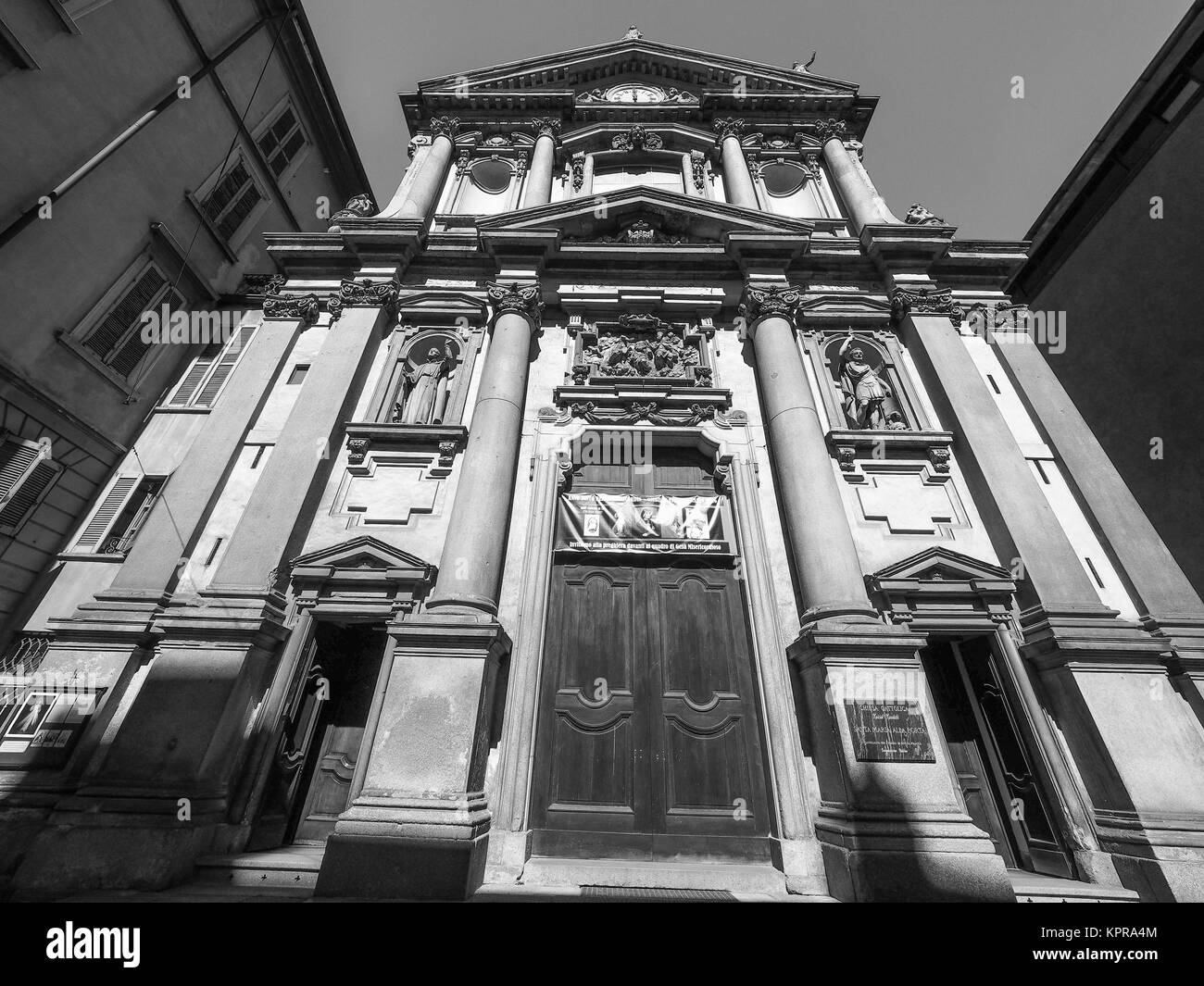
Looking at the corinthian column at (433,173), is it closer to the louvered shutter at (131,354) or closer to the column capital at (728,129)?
the louvered shutter at (131,354)

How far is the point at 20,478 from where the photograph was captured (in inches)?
370

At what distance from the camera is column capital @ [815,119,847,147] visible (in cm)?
1501

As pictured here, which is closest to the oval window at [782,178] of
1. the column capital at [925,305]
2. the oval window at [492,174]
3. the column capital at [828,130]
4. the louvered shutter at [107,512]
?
the column capital at [828,130]

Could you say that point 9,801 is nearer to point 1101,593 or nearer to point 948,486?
point 948,486

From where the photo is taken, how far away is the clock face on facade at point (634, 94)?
55.6ft

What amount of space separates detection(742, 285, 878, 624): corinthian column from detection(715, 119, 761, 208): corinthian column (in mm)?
4122

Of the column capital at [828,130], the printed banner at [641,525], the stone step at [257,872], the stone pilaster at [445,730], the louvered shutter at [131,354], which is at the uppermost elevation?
the column capital at [828,130]

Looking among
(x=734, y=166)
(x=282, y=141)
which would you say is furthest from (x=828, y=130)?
(x=282, y=141)

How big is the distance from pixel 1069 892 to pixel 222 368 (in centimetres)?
1722

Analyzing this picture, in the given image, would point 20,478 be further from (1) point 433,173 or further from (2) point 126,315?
(1) point 433,173

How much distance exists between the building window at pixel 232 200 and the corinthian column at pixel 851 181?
16.3 meters
